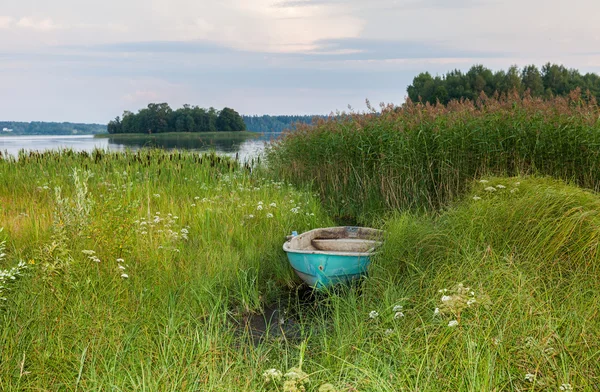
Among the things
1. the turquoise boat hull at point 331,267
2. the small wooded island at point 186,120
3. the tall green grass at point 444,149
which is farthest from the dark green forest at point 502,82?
the turquoise boat hull at point 331,267

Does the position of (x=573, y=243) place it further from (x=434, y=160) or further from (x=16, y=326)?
(x=16, y=326)

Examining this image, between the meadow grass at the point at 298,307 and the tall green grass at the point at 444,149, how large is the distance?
1.78 meters

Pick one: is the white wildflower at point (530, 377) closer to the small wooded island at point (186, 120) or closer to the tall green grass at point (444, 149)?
the tall green grass at point (444, 149)

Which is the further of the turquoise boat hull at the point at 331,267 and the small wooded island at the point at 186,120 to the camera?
the small wooded island at the point at 186,120

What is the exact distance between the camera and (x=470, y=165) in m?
9.84

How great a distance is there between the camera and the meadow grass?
3.62 m

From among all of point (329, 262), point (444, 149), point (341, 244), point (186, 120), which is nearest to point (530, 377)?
point (329, 262)

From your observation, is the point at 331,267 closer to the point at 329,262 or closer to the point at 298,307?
the point at 329,262

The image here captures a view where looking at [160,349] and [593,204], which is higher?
[593,204]

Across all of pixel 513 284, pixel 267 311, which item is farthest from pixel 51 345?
pixel 513 284

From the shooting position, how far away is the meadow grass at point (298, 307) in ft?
11.9

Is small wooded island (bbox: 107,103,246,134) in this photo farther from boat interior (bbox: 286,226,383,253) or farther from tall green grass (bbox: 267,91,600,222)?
boat interior (bbox: 286,226,383,253)

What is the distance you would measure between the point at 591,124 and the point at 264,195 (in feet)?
19.1

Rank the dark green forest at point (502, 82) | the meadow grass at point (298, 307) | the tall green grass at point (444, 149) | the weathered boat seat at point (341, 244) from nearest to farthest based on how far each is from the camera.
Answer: the meadow grass at point (298, 307)
the weathered boat seat at point (341, 244)
the tall green grass at point (444, 149)
the dark green forest at point (502, 82)
